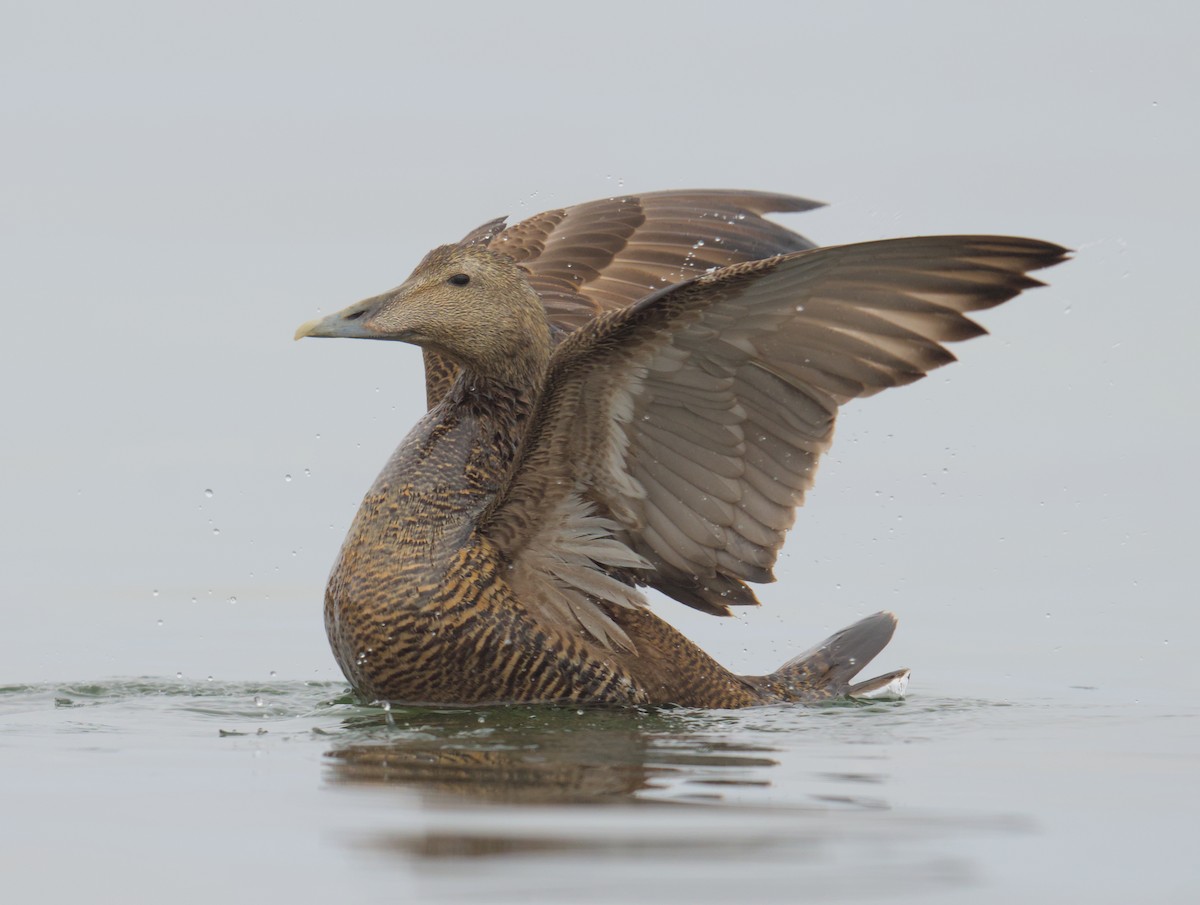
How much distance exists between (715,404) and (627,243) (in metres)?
2.35

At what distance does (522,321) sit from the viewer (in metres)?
8.18

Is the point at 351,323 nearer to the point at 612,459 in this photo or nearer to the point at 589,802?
the point at 612,459

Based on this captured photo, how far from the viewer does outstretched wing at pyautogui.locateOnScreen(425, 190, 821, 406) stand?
31.0 feet

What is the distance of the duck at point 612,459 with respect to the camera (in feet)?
24.0

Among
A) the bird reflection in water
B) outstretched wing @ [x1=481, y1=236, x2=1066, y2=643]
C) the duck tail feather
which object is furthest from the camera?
the duck tail feather

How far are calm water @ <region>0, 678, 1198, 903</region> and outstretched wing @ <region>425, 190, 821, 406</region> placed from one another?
82.4 inches

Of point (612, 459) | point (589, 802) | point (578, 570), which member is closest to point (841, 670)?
point (578, 570)

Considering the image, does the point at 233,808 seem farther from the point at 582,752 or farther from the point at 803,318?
the point at 803,318

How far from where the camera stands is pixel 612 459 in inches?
306

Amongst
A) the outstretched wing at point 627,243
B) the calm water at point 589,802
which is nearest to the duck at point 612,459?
the calm water at point 589,802

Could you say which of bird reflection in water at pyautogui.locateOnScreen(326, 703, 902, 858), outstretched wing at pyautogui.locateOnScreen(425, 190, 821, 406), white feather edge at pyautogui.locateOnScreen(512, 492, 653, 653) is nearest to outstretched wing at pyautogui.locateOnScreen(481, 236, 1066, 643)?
white feather edge at pyautogui.locateOnScreen(512, 492, 653, 653)

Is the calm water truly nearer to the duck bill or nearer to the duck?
the duck

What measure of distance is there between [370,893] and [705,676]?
336 cm

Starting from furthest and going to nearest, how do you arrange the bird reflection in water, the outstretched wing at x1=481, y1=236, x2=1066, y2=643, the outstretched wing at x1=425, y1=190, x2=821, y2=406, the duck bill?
the outstretched wing at x1=425, y1=190, x2=821, y2=406 → the duck bill → the outstretched wing at x1=481, y1=236, x2=1066, y2=643 → the bird reflection in water
